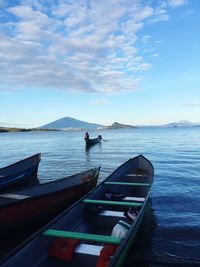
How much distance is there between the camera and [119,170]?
15.9m

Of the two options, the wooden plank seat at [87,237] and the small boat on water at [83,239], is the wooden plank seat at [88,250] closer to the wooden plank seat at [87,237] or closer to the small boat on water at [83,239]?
the small boat on water at [83,239]

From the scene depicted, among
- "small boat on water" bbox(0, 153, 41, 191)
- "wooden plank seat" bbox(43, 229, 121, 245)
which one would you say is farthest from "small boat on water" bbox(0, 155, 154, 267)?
"small boat on water" bbox(0, 153, 41, 191)

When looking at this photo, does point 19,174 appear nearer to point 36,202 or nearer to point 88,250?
point 36,202

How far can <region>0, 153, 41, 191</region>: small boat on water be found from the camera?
17062 millimetres

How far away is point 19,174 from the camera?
61.3 ft

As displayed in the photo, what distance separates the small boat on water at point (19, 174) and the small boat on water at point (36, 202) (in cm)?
391

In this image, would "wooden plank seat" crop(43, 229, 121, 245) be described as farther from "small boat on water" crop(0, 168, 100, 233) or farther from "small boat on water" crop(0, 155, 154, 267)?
"small boat on water" crop(0, 168, 100, 233)

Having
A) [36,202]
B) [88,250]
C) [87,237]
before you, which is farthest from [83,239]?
[36,202]

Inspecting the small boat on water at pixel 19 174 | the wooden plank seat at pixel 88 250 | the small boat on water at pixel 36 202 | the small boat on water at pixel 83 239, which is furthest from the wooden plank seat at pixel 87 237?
the small boat on water at pixel 19 174

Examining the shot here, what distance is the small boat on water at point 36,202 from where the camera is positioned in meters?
10.5

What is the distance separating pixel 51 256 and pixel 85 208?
3037 millimetres

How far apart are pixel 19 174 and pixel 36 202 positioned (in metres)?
7.88

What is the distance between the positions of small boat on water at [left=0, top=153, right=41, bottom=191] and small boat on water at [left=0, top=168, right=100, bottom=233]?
3.91 metres

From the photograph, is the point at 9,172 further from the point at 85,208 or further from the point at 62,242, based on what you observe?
the point at 62,242
